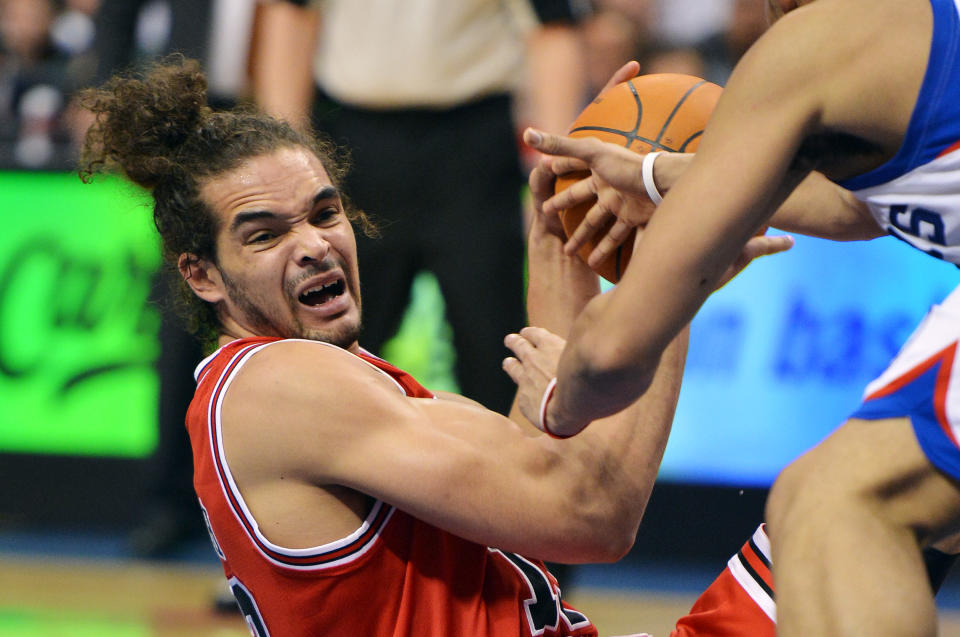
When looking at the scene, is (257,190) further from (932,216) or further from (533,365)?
(932,216)

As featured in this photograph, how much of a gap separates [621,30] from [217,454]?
16.4ft

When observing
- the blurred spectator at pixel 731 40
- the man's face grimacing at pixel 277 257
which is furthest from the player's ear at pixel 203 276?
the blurred spectator at pixel 731 40

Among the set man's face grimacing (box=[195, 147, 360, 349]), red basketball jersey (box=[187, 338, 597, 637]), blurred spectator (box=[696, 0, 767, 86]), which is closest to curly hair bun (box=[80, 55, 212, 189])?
man's face grimacing (box=[195, 147, 360, 349])

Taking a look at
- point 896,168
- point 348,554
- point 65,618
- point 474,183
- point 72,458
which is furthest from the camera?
point 72,458

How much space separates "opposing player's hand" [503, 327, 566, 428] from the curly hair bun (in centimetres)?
85

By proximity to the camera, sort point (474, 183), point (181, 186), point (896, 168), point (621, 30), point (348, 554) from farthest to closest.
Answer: point (621, 30) < point (474, 183) < point (181, 186) < point (348, 554) < point (896, 168)

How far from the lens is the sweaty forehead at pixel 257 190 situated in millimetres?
2412

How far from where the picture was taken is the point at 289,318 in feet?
7.99

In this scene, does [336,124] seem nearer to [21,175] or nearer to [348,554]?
[348,554]

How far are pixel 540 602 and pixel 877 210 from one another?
38.9 inches

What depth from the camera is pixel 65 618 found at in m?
4.05

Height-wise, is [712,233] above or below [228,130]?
above

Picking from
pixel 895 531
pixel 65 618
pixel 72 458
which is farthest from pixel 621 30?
pixel 895 531

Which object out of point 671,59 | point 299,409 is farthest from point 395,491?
point 671,59
